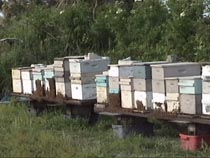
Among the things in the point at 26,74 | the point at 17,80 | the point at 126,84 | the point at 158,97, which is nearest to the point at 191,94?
the point at 158,97

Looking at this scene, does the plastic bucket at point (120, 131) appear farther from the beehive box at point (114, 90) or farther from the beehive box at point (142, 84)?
the beehive box at point (142, 84)

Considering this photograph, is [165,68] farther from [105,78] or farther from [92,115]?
[92,115]

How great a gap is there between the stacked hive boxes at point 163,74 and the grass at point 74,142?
2.08 feet

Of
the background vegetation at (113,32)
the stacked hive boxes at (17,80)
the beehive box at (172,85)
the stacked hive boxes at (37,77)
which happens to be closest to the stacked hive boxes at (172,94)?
the beehive box at (172,85)

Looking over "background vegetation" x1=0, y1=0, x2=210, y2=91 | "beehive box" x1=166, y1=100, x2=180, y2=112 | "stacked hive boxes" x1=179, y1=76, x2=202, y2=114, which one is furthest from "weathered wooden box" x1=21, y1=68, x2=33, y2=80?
"stacked hive boxes" x1=179, y1=76, x2=202, y2=114

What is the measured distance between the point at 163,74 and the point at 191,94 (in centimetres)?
62

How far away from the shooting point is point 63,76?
35.4ft

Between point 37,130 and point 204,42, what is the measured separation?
3.60 metres

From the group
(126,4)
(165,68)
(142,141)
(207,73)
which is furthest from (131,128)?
(126,4)

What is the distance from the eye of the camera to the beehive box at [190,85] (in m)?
7.66

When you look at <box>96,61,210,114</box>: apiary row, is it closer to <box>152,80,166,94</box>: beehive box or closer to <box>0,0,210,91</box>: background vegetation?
<box>152,80,166,94</box>: beehive box

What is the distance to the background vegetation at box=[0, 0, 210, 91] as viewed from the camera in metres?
11.4

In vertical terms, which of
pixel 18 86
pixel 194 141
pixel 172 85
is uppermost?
pixel 172 85

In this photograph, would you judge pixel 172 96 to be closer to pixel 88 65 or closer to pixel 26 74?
pixel 88 65
